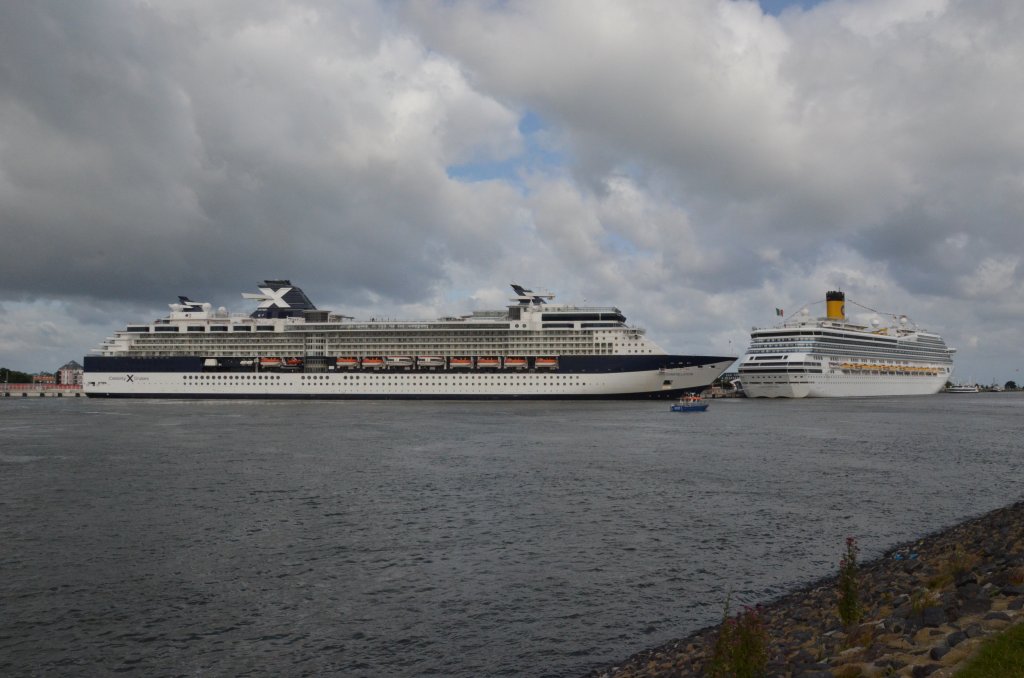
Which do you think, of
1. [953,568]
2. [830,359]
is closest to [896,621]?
[953,568]

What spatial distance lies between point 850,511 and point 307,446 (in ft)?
96.2

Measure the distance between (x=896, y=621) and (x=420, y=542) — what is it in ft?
40.7

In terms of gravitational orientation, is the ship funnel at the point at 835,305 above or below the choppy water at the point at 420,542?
above

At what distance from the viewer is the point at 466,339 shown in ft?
316

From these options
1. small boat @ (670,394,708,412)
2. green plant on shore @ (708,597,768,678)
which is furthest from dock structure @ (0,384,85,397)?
green plant on shore @ (708,597,768,678)

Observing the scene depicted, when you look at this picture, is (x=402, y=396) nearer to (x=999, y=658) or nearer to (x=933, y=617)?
(x=933, y=617)

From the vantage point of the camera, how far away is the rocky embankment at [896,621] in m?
8.23

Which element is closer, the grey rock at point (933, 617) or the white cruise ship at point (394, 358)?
the grey rock at point (933, 617)

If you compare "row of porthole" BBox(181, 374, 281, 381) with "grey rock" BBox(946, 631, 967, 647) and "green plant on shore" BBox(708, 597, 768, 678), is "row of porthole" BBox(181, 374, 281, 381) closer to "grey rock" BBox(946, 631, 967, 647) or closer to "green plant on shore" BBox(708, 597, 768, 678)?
"green plant on shore" BBox(708, 597, 768, 678)

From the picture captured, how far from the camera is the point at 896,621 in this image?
388 inches

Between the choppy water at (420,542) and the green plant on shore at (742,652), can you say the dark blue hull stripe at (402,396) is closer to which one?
the choppy water at (420,542)

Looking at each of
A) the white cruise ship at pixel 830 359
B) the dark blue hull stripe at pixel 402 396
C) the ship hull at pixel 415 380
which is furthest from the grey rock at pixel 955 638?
the white cruise ship at pixel 830 359

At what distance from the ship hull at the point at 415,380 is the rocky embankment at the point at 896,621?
7396 centimetres

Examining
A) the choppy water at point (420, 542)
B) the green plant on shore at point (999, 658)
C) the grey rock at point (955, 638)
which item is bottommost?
the choppy water at point (420, 542)
